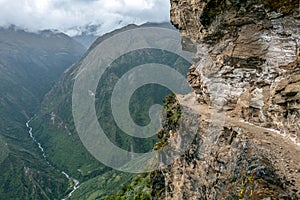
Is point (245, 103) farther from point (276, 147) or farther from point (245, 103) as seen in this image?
point (276, 147)

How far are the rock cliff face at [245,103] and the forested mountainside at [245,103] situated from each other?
2.7 inches

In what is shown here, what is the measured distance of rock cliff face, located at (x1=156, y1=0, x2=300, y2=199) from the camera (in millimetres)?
22453

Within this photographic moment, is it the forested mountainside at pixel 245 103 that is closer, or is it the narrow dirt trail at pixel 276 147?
the narrow dirt trail at pixel 276 147

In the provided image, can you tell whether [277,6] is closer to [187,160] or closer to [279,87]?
[279,87]

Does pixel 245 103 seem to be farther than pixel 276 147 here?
Yes

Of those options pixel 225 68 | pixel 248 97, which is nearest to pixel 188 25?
pixel 225 68

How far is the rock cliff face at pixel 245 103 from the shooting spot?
22453 mm

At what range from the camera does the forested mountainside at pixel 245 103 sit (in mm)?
22500

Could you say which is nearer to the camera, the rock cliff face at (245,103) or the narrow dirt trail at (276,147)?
the narrow dirt trail at (276,147)

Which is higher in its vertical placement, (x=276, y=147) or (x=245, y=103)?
(x=245, y=103)

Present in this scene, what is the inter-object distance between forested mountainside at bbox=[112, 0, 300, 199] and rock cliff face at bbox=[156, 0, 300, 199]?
70 millimetres

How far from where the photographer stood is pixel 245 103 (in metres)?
28.6

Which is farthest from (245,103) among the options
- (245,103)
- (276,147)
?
(276,147)

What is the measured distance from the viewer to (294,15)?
24.2 m
